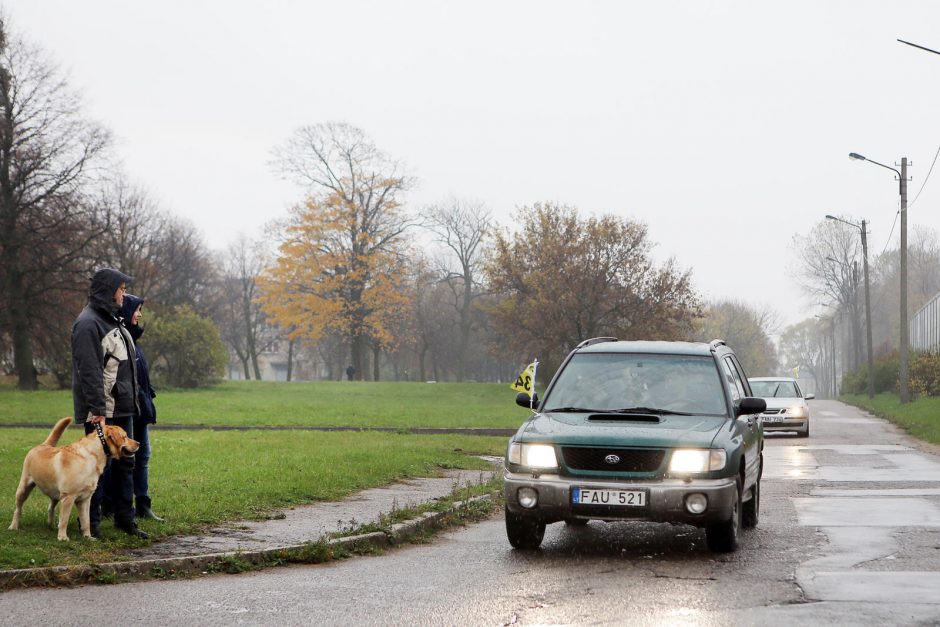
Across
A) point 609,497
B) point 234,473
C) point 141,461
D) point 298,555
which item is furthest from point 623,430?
point 234,473

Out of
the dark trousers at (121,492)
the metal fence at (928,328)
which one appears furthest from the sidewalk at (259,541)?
the metal fence at (928,328)

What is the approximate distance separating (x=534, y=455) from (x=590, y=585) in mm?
1532

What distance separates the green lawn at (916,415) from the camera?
2839 cm

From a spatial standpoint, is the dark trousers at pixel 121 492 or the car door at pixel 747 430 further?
the car door at pixel 747 430

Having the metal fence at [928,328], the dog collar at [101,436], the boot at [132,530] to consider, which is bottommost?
the boot at [132,530]

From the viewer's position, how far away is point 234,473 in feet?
45.3

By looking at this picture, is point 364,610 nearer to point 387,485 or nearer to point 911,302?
A: point 387,485

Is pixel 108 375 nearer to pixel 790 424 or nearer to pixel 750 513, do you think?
pixel 750 513

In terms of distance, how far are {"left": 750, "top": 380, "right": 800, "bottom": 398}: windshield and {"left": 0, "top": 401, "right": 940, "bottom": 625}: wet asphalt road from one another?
56.5 ft

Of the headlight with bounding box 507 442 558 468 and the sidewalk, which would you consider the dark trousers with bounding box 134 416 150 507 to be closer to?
the sidewalk

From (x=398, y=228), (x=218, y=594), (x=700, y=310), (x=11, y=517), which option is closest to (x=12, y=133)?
(x=398, y=228)

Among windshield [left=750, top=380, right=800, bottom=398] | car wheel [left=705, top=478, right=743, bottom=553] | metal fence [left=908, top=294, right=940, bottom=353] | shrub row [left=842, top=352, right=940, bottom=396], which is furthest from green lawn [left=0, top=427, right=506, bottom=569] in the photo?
metal fence [left=908, top=294, right=940, bottom=353]

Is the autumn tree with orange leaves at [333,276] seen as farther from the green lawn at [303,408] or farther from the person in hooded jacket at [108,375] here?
the person in hooded jacket at [108,375]

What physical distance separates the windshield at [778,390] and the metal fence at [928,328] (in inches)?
972
